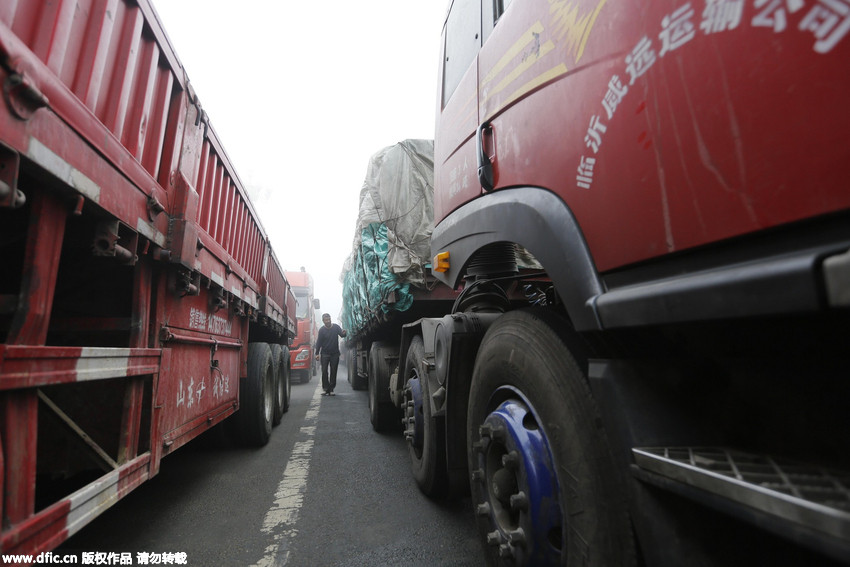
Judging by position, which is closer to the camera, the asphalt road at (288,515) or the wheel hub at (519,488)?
the wheel hub at (519,488)

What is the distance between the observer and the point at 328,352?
9727 millimetres

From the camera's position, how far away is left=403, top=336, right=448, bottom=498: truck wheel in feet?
9.39

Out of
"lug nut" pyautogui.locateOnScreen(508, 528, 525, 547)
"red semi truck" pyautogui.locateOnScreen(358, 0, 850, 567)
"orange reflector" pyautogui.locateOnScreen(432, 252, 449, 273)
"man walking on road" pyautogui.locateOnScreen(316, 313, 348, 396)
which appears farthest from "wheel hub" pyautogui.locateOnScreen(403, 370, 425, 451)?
"man walking on road" pyautogui.locateOnScreen(316, 313, 348, 396)

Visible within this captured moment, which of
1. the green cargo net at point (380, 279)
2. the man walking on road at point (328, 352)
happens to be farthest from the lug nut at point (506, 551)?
the man walking on road at point (328, 352)

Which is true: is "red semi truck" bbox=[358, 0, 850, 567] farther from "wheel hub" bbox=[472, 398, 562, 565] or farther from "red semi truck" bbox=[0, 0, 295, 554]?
"red semi truck" bbox=[0, 0, 295, 554]

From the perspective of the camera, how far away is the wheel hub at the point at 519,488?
1.42 metres

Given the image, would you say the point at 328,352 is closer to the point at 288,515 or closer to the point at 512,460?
the point at 288,515

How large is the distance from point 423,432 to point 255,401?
2.21 m

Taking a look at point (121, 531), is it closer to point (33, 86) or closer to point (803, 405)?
point (33, 86)

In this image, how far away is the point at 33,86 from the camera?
128 centimetres

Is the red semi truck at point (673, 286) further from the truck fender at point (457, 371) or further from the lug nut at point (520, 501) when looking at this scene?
the truck fender at point (457, 371)

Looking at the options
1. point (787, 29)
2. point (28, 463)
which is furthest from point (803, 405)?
point (28, 463)

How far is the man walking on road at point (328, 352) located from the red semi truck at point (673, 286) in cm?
792

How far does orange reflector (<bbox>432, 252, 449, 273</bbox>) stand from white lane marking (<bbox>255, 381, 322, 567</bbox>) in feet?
5.82
